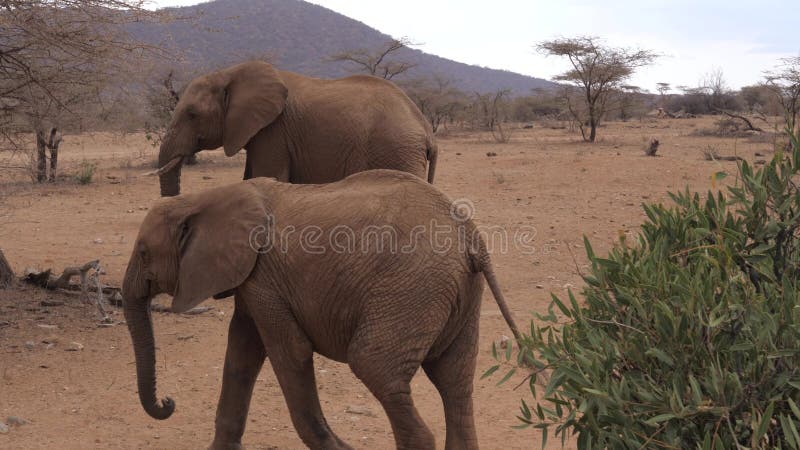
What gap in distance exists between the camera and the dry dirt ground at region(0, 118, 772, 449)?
4.61 meters

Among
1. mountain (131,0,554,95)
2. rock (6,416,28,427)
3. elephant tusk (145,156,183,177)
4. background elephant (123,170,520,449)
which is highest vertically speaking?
mountain (131,0,554,95)

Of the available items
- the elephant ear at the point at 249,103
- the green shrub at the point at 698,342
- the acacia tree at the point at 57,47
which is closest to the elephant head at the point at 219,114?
the elephant ear at the point at 249,103

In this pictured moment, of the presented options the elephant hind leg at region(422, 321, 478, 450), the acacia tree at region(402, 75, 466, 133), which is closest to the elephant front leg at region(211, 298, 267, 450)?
the elephant hind leg at region(422, 321, 478, 450)

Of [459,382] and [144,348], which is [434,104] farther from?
[459,382]

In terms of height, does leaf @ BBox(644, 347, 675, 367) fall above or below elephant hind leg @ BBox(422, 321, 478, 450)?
above

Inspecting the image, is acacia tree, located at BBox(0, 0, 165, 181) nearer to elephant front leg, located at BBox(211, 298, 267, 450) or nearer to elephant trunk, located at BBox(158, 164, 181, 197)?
elephant trunk, located at BBox(158, 164, 181, 197)

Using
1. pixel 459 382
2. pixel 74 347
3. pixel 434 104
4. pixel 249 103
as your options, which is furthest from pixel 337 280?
pixel 434 104

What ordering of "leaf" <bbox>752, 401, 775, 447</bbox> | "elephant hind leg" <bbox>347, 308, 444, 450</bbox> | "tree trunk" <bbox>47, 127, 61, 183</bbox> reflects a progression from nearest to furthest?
"leaf" <bbox>752, 401, 775, 447</bbox>
"elephant hind leg" <bbox>347, 308, 444, 450</bbox>
"tree trunk" <bbox>47, 127, 61, 183</bbox>

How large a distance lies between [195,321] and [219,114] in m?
1.68

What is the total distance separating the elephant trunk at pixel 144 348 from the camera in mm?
4004

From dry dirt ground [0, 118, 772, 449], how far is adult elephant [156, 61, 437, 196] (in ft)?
4.56

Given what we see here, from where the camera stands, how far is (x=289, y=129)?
647 cm

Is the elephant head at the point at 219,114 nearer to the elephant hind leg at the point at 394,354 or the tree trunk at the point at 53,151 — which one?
the elephant hind leg at the point at 394,354

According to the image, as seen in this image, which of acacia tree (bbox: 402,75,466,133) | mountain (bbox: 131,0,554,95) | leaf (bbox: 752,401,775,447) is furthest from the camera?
mountain (bbox: 131,0,554,95)
